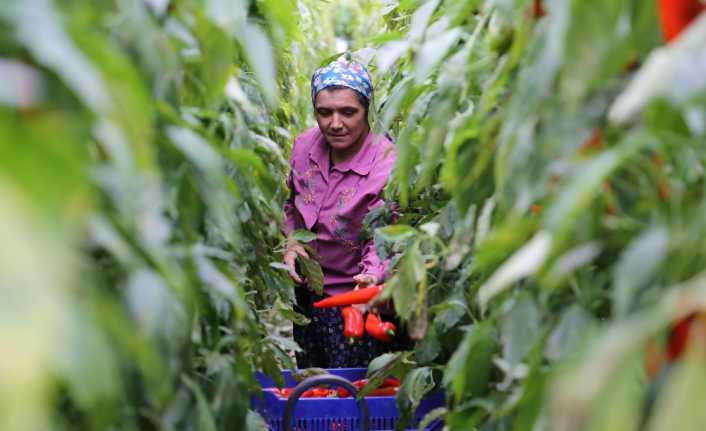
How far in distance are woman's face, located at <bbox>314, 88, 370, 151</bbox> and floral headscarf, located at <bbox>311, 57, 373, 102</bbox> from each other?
25 millimetres

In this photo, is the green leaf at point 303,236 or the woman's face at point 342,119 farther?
the woman's face at point 342,119

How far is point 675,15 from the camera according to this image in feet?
3.53

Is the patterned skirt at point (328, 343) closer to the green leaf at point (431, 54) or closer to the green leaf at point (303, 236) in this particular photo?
the green leaf at point (303, 236)

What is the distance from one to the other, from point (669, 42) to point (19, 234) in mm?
736

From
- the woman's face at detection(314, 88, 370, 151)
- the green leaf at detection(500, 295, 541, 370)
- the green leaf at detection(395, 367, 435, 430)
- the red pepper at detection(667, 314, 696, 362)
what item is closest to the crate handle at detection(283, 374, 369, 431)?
the green leaf at detection(395, 367, 435, 430)

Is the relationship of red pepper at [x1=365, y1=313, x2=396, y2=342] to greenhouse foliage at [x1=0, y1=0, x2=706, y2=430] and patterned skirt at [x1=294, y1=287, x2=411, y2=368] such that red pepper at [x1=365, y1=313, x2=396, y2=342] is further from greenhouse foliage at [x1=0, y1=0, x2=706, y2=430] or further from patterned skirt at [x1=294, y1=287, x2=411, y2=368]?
greenhouse foliage at [x1=0, y1=0, x2=706, y2=430]

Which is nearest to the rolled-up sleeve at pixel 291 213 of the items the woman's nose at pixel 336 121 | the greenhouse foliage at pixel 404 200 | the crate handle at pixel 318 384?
the woman's nose at pixel 336 121

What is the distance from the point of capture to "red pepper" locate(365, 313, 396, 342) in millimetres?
2615

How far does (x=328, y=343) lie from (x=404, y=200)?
1.90 meters

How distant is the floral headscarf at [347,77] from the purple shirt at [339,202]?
0.16 metres

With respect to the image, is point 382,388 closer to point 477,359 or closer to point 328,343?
point 328,343

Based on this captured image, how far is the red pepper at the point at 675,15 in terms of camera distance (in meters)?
1.07

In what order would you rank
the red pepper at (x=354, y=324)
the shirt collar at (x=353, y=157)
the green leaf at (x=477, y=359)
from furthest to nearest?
the shirt collar at (x=353, y=157), the red pepper at (x=354, y=324), the green leaf at (x=477, y=359)

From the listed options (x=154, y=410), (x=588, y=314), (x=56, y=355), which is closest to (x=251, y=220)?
(x=154, y=410)
